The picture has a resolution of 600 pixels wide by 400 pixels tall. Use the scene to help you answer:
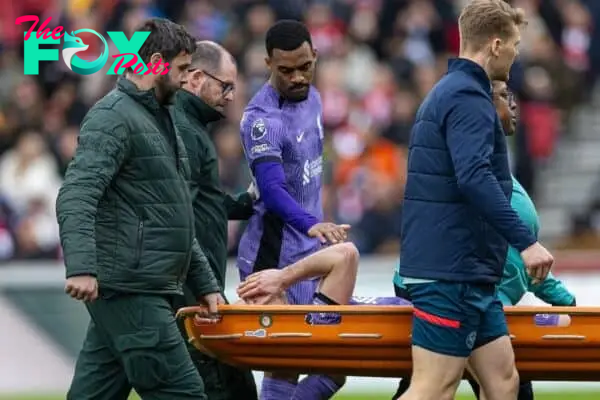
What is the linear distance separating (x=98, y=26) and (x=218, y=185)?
9317mm

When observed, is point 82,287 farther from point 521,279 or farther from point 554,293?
point 554,293

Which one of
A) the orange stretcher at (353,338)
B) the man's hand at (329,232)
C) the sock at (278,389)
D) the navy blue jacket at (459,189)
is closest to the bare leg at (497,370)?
the navy blue jacket at (459,189)

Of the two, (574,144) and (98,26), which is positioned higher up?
(98,26)

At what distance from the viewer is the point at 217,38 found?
17375mm

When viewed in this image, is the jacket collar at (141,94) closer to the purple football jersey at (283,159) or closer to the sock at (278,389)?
the purple football jersey at (283,159)

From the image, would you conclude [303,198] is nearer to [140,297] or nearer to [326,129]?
[140,297]

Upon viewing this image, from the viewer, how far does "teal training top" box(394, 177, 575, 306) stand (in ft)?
26.3


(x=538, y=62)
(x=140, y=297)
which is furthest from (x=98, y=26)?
(x=140, y=297)

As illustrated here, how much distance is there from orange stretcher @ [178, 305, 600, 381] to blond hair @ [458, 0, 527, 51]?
123 centimetres

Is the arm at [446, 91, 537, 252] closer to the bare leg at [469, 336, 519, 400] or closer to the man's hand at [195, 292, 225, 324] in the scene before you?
the bare leg at [469, 336, 519, 400]

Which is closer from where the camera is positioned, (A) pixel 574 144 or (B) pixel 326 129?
(B) pixel 326 129

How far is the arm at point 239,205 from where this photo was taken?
8695mm

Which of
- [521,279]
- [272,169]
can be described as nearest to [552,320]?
[521,279]

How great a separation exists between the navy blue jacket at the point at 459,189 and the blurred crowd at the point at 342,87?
7547mm
